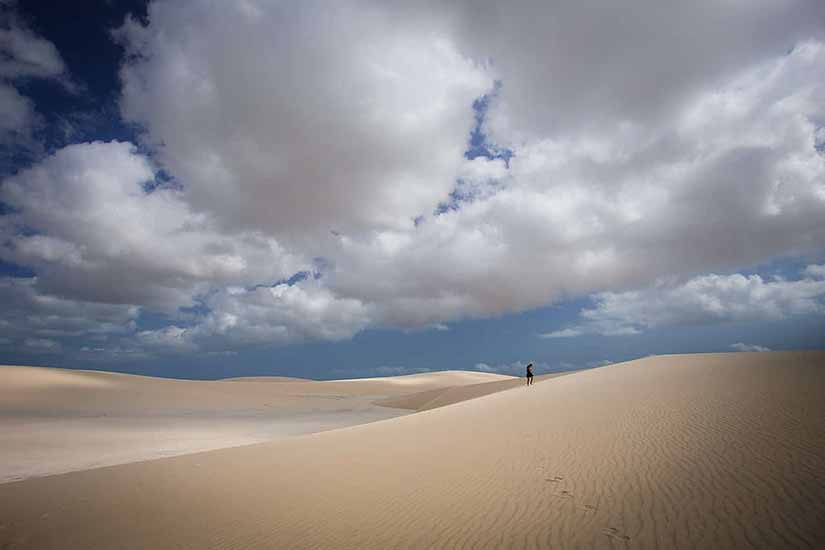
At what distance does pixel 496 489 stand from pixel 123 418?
24579mm

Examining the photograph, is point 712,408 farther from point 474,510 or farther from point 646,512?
point 474,510

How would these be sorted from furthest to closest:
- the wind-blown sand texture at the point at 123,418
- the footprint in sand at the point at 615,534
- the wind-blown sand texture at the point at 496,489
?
the wind-blown sand texture at the point at 123,418
the wind-blown sand texture at the point at 496,489
the footprint in sand at the point at 615,534

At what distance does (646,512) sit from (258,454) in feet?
30.5

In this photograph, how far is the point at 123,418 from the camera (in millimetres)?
23094

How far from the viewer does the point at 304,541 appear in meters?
5.57

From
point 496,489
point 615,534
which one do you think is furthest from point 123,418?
point 615,534

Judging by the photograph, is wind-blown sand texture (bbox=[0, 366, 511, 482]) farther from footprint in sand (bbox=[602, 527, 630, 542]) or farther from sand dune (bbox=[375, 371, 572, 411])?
footprint in sand (bbox=[602, 527, 630, 542])

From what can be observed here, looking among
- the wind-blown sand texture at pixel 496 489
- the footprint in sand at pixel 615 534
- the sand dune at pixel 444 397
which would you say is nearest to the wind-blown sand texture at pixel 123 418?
the wind-blown sand texture at pixel 496 489

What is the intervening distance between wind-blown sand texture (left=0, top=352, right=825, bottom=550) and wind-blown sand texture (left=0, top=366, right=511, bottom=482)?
451 centimetres

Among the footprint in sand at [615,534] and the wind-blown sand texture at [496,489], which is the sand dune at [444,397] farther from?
the footprint in sand at [615,534]

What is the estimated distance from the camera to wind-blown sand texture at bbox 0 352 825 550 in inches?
204

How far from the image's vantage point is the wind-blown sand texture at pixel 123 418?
13375 millimetres

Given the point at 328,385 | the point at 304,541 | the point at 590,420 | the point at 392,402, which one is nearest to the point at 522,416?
the point at 590,420

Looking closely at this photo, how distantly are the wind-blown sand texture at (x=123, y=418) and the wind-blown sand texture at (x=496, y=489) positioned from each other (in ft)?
14.8
